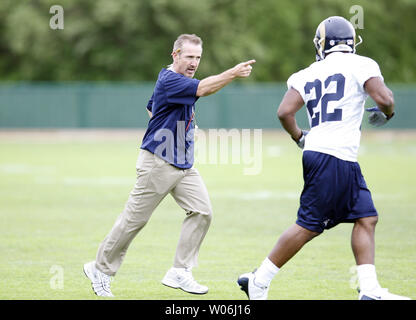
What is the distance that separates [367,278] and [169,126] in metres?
2.06

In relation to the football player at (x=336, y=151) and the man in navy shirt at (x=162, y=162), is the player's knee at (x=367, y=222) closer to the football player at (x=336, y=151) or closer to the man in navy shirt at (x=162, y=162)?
the football player at (x=336, y=151)

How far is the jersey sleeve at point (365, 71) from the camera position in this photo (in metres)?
5.66

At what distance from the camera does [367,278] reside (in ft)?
18.6

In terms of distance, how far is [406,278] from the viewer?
7.04m

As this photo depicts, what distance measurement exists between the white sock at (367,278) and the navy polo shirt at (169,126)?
5.86 ft

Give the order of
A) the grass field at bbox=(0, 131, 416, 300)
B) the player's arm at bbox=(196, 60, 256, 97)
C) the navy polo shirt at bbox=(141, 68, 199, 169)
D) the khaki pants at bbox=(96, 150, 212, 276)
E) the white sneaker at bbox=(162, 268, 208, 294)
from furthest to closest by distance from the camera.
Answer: the grass field at bbox=(0, 131, 416, 300) < the white sneaker at bbox=(162, 268, 208, 294) < the khaki pants at bbox=(96, 150, 212, 276) < the navy polo shirt at bbox=(141, 68, 199, 169) < the player's arm at bbox=(196, 60, 256, 97)

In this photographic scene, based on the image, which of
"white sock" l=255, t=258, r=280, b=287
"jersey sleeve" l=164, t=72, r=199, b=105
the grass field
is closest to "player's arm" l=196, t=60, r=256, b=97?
"jersey sleeve" l=164, t=72, r=199, b=105

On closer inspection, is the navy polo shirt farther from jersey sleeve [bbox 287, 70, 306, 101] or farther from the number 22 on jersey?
the number 22 on jersey

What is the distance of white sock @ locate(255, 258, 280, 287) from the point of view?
19.5 feet

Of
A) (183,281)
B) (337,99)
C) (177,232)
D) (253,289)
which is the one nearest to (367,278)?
(253,289)

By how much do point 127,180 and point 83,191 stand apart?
6.72ft

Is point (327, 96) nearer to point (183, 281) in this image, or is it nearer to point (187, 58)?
point (187, 58)

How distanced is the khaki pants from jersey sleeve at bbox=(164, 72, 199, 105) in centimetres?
56

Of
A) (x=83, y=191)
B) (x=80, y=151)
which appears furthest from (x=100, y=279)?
(x=80, y=151)
